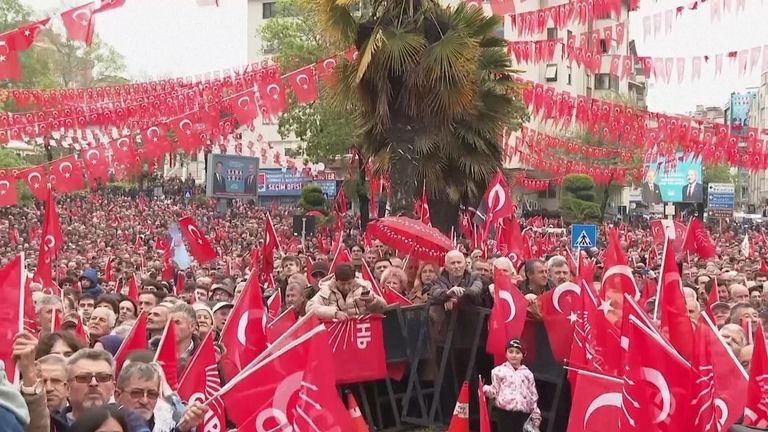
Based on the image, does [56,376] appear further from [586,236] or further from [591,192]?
[591,192]

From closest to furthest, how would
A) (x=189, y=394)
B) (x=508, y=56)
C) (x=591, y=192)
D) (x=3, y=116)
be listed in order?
(x=189, y=394) → (x=508, y=56) → (x=3, y=116) → (x=591, y=192)

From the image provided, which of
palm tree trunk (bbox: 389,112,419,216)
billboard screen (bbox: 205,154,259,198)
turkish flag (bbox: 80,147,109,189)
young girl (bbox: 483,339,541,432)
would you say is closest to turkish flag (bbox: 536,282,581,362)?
young girl (bbox: 483,339,541,432)

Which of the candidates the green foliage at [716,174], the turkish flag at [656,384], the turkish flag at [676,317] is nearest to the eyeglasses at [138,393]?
the turkish flag at [656,384]

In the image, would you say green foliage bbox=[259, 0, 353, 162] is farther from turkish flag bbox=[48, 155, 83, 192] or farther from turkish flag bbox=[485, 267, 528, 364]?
turkish flag bbox=[485, 267, 528, 364]

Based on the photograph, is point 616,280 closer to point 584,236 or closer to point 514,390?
point 514,390

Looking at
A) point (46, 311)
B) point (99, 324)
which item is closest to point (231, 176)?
point (46, 311)

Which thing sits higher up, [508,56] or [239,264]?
[508,56]

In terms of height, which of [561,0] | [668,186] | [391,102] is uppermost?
[561,0]

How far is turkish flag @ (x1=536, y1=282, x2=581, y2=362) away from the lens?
33.2 feet

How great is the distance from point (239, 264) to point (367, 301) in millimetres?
11063

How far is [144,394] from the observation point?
5.46 meters

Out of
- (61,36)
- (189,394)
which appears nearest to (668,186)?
(61,36)

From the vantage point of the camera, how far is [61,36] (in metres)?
77.6

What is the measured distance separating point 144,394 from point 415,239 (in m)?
8.36
